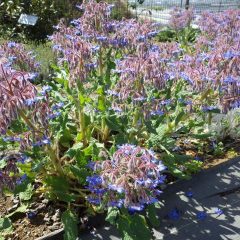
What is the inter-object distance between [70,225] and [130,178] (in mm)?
906

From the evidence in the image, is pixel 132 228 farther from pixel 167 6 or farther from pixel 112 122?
pixel 167 6

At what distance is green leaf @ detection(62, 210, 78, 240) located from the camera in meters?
2.94

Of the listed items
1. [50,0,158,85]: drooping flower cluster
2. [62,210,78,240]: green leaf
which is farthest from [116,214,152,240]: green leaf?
[50,0,158,85]: drooping flower cluster

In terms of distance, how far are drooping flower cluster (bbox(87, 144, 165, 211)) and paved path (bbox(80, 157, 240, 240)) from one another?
0.92 meters

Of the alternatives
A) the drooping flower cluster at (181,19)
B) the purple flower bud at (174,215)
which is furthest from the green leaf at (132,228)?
the drooping flower cluster at (181,19)

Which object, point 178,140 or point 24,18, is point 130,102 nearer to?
point 178,140

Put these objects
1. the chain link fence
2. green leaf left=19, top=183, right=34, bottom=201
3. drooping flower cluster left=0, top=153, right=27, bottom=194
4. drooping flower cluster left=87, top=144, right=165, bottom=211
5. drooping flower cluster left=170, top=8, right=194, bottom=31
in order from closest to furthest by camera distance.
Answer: drooping flower cluster left=87, top=144, right=165, bottom=211 < drooping flower cluster left=0, top=153, right=27, bottom=194 < green leaf left=19, top=183, right=34, bottom=201 < drooping flower cluster left=170, top=8, right=194, bottom=31 < the chain link fence

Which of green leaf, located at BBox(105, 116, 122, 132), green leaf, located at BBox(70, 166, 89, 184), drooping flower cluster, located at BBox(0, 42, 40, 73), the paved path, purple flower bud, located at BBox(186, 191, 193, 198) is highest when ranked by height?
drooping flower cluster, located at BBox(0, 42, 40, 73)

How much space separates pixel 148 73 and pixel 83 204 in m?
1.27

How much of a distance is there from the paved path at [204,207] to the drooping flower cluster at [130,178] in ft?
3.01

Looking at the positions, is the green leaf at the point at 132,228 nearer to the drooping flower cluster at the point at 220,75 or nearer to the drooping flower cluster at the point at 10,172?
the drooping flower cluster at the point at 10,172

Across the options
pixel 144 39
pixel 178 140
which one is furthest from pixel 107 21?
pixel 178 140

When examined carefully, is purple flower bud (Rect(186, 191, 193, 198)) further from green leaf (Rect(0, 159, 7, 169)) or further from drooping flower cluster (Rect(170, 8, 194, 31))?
drooping flower cluster (Rect(170, 8, 194, 31))

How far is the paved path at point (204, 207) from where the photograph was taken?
328 centimetres
